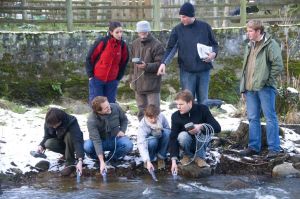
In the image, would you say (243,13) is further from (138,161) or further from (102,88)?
(138,161)

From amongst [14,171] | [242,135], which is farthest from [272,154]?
[14,171]

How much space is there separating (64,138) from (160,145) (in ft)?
3.92

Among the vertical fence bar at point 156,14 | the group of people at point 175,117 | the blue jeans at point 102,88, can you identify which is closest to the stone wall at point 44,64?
the vertical fence bar at point 156,14

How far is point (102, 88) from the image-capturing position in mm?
8211

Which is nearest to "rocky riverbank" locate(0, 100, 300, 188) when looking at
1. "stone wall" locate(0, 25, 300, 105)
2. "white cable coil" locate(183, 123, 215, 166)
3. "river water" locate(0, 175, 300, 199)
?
"river water" locate(0, 175, 300, 199)

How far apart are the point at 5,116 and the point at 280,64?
14.2ft

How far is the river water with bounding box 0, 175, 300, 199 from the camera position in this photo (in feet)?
21.0

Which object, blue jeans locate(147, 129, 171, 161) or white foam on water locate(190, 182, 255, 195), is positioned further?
blue jeans locate(147, 129, 171, 161)

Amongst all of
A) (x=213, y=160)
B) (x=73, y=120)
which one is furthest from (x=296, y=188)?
(x=73, y=120)

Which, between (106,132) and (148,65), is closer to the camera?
(106,132)

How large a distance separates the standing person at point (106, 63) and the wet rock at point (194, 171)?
1757 millimetres

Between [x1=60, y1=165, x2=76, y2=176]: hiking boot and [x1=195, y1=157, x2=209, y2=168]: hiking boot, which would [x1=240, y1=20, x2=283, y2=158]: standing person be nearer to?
[x1=195, y1=157, x2=209, y2=168]: hiking boot

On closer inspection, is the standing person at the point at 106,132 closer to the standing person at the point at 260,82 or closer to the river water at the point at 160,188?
the river water at the point at 160,188

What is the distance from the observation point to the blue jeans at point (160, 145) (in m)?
7.19
